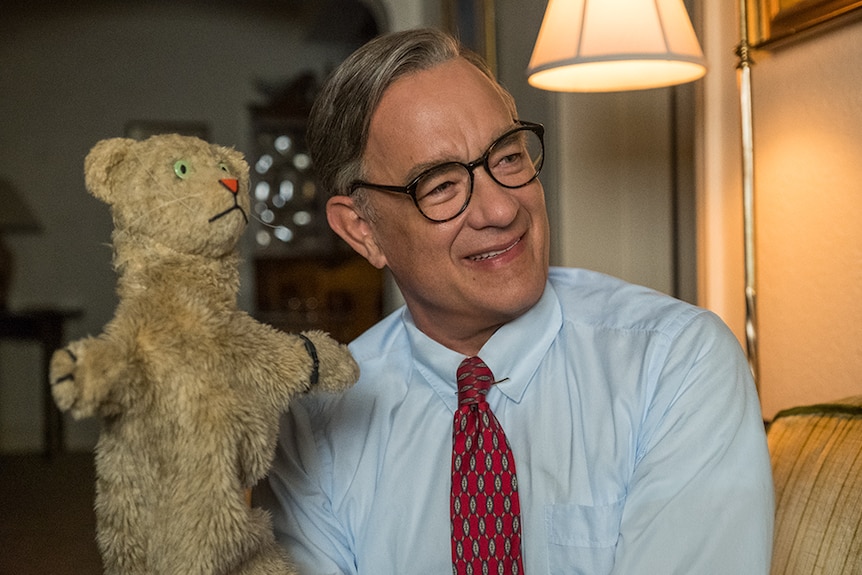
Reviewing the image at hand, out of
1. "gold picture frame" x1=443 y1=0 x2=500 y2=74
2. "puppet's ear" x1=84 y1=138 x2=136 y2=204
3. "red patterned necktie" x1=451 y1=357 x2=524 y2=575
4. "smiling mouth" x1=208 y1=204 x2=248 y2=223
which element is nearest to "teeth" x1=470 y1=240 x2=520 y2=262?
"red patterned necktie" x1=451 y1=357 x2=524 y2=575

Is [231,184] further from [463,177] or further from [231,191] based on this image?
[463,177]

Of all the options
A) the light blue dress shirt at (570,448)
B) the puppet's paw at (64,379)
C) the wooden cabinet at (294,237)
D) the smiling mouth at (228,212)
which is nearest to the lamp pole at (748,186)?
the light blue dress shirt at (570,448)

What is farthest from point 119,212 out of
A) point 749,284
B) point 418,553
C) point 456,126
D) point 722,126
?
point 722,126

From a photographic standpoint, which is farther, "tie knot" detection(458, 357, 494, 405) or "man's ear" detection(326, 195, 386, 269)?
Answer: "man's ear" detection(326, 195, 386, 269)

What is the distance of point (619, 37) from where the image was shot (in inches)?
74.7

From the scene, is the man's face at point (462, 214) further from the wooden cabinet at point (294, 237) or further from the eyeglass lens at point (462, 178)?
the wooden cabinet at point (294, 237)

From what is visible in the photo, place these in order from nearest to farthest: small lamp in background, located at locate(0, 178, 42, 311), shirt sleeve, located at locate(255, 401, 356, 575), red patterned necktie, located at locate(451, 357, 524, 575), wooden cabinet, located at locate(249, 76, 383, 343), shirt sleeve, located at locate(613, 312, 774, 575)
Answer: shirt sleeve, located at locate(613, 312, 774, 575) → red patterned necktie, located at locate(451, 357, 524, 575) → shirt sleeve, located at locate(255, 401, 356, 575) → small lamp in background, located at locate(0, 178, 42, 311) → wooden cabinet, located at locate(249, 76, 383, 343)

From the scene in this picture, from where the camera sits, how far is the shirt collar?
1372mm

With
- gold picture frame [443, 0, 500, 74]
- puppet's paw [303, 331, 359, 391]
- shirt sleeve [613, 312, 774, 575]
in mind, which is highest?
gold picture frame [443, 0, 500, 74]

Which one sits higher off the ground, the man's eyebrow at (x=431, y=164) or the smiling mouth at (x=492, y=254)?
the man's eyebrow at (x=431, y=164)

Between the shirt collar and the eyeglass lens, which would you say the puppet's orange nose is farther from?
the shirt collar

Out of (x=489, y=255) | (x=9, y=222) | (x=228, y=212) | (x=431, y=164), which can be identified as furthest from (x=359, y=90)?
(x=9, y=222)

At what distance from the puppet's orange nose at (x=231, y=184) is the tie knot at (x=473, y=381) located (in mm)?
506

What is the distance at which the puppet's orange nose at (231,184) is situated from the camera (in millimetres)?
946
